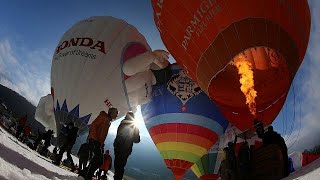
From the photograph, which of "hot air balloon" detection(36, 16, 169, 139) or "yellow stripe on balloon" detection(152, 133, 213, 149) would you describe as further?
"yellow stripe on balloon" detection(152, 133, 213, 149)

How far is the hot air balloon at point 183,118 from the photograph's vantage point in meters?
14.7

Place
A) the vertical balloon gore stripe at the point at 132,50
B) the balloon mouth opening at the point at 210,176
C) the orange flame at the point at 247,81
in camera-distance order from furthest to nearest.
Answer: the balloon mouth opening at the point at 210,176 < the vertical balloon gore stripe at the point at 132,50 < the orange flame at the point at 247,81

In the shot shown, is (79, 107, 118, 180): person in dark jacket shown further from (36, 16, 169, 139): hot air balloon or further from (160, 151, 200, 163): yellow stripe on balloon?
(160, 151, 200, 163): yellow stripe on balloon

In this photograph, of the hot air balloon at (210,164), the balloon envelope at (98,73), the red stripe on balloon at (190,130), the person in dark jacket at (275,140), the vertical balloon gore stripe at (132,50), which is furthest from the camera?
the hot air balloon at (210,164)

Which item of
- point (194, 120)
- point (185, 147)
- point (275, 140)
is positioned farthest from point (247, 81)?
point (275, 140)

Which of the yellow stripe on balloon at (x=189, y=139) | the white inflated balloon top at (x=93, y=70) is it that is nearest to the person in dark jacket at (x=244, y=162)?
the white inflated balloon top at (x=93, y=70)

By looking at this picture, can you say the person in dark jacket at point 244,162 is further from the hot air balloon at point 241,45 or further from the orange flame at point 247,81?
the orange flame at point 247,81

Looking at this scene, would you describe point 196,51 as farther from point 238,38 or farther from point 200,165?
point 200,165

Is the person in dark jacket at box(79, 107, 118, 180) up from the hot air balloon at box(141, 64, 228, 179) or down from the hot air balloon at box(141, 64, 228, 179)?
down

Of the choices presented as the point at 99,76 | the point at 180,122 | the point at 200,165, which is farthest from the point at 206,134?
the point at 99,76

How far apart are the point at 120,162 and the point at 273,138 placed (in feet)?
8.46

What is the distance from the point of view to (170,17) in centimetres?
1017

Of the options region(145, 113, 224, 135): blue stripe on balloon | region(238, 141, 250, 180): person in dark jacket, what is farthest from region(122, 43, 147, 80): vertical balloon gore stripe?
region(238, 141, 250, 180): person in dark jacket

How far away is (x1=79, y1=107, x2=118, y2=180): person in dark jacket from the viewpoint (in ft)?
19.0
